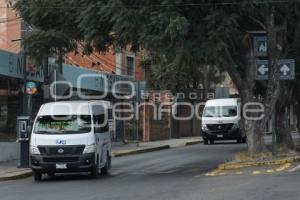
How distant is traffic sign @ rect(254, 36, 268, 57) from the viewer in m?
22.9

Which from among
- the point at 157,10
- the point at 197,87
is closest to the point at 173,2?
the point at 157,10

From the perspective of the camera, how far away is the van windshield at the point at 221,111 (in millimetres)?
39875

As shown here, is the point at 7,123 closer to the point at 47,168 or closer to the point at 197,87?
the point at 47,168

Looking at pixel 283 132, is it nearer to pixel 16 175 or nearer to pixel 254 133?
pixel 254 133

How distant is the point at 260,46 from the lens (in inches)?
907

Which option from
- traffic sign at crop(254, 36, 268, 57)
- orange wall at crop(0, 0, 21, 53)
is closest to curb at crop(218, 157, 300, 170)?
traffic sign at crop(254, 36, 268, 57)

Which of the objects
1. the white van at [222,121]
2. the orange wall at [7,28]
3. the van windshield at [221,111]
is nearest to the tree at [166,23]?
the white van at [222,121]

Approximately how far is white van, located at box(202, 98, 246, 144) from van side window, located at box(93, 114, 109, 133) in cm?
1939

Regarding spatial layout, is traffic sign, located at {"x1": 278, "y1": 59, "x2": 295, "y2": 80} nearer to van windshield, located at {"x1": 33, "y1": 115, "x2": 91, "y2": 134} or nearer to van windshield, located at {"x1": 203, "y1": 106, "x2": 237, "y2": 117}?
van windshield, located at {"x1": 33, "y1": 115, "x2": 91, "y2": 134}

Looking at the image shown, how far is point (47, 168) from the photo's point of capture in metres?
18.5

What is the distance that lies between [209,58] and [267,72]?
14.7ft

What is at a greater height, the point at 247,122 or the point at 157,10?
the point at 157,10

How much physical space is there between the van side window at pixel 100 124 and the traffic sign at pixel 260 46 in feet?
19.3

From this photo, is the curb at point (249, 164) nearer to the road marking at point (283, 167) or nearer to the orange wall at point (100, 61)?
the road marking at point (283, 167)
